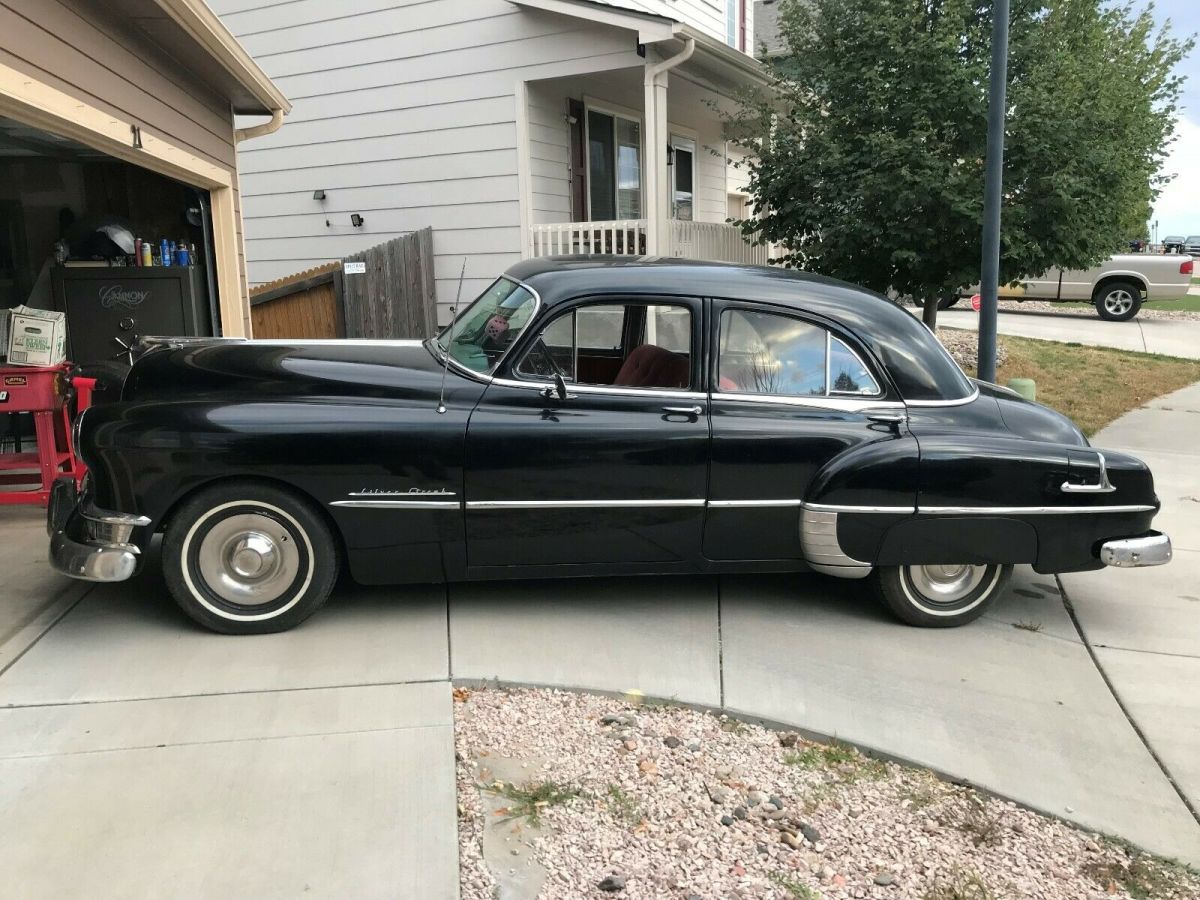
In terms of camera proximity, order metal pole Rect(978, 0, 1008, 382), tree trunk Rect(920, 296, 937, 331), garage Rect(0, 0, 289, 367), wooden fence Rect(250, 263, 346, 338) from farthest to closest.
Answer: wooden fence Rect(250, 263, 346, 338) < tree trunk Rect(920, 296, 937, 331) < metal pole Rect(978, 0, 1008, 382) < garage Rect(0, 0, 289, 367)

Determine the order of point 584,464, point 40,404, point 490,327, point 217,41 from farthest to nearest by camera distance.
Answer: point 217,41, point 40,404, point 490,327, point 584,464

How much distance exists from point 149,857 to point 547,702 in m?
1.49

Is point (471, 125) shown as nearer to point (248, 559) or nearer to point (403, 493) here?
point (403, 493)

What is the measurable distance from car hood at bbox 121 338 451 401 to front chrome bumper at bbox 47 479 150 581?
0.55m

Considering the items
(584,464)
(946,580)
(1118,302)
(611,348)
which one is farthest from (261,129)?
(1118,302)

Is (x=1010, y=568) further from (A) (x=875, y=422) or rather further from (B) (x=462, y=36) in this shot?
(B) (x=462, y=36)

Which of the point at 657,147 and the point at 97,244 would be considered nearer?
the point at 97,244

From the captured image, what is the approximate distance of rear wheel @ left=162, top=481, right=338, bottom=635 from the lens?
13.6ft

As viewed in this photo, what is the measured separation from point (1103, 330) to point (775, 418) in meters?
16.2

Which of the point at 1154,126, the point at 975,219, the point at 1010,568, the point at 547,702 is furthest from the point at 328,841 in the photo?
the point at 1154,126

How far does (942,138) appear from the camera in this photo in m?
9.05

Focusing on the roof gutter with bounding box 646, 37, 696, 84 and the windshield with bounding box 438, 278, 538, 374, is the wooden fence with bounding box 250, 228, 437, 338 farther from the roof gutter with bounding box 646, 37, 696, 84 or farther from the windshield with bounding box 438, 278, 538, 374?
the windshield with bounding box 438, 278, 538, 374

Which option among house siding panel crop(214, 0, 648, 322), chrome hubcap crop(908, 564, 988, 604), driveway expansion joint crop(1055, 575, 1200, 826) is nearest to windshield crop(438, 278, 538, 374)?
chrome hubcap crop(908, 564, 988, 604)

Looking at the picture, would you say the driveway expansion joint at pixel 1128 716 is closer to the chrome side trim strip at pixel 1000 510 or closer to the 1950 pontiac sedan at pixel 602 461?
the 1950 pontiac sedan at pixel 602 461
